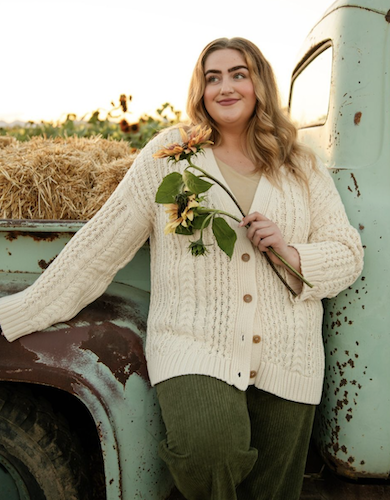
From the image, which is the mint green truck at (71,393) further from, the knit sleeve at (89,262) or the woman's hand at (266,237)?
the woman's hand at (266,237)

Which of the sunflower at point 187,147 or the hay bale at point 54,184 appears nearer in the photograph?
the sunflower at point 187,147

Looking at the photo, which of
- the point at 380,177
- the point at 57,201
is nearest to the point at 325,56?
the point at 380,177

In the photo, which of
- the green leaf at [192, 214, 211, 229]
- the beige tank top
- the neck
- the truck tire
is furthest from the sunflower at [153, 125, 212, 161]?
the truck tire

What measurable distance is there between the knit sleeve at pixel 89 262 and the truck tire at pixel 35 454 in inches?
9.5

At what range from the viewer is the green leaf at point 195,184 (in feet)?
4.59

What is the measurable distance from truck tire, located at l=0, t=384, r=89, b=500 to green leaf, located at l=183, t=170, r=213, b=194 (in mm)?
866

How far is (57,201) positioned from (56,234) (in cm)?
36

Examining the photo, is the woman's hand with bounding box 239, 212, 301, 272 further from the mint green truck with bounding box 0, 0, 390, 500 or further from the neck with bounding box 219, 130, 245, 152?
the neck with bounding box 219, 130, 245, 152

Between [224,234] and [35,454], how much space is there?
897mm

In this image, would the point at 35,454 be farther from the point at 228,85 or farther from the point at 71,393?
the point at 228,85

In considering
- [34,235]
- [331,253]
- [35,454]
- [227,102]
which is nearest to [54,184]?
[34,235]

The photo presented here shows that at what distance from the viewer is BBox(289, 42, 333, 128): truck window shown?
1888mm

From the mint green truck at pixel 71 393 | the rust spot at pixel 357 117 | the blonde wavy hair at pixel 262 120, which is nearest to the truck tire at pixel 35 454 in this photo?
the mint green truck at pixel 71 393

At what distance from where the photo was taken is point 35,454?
155 centimetres
